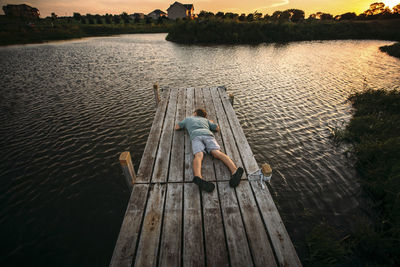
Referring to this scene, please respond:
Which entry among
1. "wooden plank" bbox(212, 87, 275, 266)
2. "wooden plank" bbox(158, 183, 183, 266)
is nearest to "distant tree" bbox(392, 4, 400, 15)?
"wooden plank" bbox(212, 87, 275, 266)

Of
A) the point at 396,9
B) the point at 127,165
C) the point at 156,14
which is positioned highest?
the point at 156,14

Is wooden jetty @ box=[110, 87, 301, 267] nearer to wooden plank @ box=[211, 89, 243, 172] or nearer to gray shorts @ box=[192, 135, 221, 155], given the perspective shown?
wooden plank @ box=[211, 89, 243, 172]

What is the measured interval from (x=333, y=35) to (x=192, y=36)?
38183 millimetres

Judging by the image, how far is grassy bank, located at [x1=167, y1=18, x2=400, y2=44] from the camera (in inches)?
1474

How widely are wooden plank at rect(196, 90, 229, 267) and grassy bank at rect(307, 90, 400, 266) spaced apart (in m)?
2.23

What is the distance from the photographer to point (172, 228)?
311 cm

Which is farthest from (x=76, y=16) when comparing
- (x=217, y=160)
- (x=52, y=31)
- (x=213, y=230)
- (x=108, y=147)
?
(x=213, y=230)

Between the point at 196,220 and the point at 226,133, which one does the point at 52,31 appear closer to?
the point at 226,133

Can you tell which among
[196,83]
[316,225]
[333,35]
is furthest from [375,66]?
[333,35]

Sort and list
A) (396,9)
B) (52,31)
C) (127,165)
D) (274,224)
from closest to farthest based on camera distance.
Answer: (274,224) → (127,165) → (52,31) → (396,9)

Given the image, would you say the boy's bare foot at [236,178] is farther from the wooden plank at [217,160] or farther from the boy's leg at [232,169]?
the wooden plank at [217,160]

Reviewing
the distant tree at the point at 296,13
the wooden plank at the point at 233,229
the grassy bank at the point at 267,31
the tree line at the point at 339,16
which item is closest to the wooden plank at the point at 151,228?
the wooden plank at the point at 233,229

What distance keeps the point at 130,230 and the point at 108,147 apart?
198 inches

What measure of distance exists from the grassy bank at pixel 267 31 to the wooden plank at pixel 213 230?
39698mm
